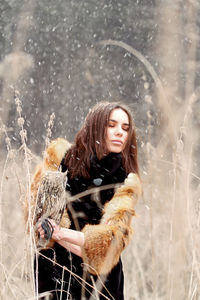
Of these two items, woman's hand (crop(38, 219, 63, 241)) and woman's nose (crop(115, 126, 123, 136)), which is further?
woman's nose (crop(115, 126, 123, 136))

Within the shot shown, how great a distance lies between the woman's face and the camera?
1.08 meters

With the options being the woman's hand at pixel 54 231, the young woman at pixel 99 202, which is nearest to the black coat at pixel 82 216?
the young woman at pixel 99 202

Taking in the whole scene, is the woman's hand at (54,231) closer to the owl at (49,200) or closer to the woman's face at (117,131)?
the owl at (49,200)

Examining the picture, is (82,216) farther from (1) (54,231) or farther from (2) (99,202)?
(1) (54,231)

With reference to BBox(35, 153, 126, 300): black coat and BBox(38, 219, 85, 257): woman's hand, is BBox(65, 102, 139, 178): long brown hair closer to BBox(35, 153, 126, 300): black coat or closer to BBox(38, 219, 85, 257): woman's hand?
BBox(35, 153, 126, 300): black coat

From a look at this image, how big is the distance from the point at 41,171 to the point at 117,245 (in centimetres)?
26

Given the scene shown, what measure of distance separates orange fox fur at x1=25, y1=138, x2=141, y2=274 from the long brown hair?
1.6 inches

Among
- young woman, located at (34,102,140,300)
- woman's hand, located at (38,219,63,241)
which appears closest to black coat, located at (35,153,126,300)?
young woman, located at (34,102,140,300)

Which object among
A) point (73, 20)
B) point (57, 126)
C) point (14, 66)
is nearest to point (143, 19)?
point (73, 20)

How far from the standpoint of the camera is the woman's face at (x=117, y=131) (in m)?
1.08

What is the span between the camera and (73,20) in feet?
23.1

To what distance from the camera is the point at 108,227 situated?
0.99 m

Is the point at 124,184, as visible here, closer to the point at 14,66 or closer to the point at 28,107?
the point at 14,66

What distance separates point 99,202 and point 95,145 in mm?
144
